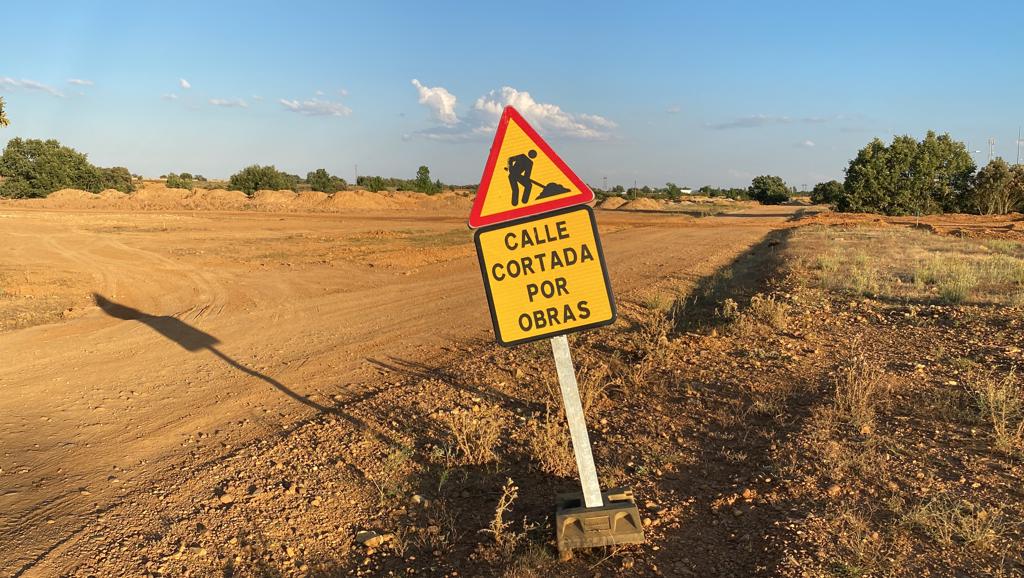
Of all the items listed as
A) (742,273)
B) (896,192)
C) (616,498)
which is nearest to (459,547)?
(616,498)

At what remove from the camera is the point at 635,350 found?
6.82 m

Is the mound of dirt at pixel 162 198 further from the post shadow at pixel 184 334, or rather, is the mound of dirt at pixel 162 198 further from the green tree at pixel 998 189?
the green tree at pixel 998 189

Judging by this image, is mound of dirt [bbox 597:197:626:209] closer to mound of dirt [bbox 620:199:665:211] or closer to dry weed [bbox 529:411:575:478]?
mound of dirt [bbox 620:199:665:211]

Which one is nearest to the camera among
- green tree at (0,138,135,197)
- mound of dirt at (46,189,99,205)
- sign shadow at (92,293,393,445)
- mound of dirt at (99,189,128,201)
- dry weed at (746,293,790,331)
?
sign shadow at (92,293,393,445)

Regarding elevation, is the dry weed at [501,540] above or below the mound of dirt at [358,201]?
below


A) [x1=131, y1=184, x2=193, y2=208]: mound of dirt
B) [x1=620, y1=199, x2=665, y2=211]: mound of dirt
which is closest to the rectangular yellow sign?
[x1=131, y1=184, x2=193, y2=208]: mound of dirt

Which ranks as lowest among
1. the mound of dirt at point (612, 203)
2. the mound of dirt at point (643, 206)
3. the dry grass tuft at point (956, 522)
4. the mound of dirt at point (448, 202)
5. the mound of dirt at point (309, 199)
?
the dry grass tuft at point (956, 522)

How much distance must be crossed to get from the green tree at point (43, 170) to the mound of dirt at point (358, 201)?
2626 centimetres

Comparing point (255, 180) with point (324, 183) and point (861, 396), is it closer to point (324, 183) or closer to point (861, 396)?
point (324, 183)

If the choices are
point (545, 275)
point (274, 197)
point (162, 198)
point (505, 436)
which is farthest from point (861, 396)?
point (162, 198)

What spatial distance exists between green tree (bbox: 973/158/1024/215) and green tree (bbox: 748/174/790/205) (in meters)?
43.2

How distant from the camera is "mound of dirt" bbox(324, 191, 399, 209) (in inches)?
1783

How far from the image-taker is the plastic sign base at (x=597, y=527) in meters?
3.12

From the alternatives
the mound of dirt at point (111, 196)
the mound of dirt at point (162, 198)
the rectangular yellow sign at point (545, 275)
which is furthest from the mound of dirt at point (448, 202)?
the rectangular yellow sign at point (545, 275)
